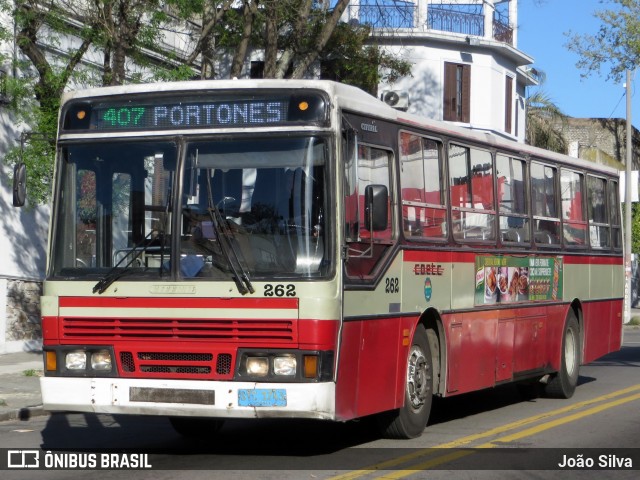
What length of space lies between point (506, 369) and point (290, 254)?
4.93 metres

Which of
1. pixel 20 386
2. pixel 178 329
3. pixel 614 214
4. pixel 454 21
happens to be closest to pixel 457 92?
pixel 454 21

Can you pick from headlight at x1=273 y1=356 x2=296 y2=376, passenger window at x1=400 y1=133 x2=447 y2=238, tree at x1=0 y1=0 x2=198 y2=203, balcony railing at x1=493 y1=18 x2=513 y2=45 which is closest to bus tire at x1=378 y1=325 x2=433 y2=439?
passenger window at x1=400 y1=133 x2=447 y2=238

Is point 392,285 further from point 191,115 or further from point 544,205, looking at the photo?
point 544,205

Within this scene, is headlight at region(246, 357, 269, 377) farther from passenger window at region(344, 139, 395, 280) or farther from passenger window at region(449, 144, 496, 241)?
passenger window at region(449, 144, 496, 241)

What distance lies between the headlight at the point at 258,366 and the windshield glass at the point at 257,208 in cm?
66

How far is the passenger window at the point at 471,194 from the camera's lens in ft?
40.2

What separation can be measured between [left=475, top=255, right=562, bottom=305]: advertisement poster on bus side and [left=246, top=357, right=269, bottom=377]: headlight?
161 inches

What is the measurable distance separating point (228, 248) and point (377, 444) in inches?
106

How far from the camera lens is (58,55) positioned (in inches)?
764

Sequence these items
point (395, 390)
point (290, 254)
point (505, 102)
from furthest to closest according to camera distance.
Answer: point (505, 102) → point (395, 390) → point (290, 254)

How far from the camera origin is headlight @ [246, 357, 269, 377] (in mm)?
9156

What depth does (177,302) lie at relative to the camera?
370 inches

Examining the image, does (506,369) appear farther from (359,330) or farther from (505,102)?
(505,102)

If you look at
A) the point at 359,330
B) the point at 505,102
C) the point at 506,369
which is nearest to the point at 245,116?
the point at 359,330
